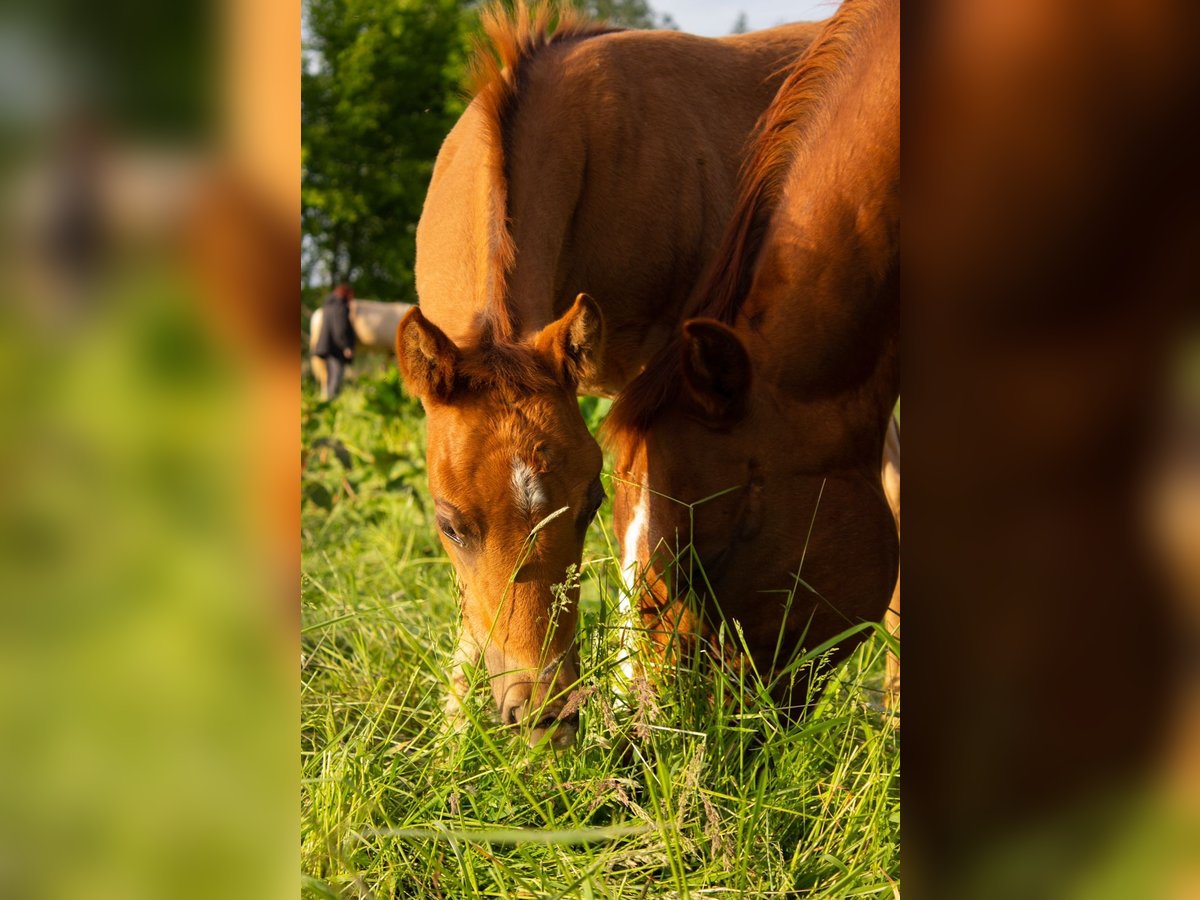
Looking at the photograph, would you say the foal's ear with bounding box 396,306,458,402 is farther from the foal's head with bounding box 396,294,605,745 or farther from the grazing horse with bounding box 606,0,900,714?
the grazing horse with bounding box 606,0,900,714

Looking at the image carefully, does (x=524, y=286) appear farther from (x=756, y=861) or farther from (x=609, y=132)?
(x=756, y=861)

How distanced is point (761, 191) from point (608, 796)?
1.37 meters

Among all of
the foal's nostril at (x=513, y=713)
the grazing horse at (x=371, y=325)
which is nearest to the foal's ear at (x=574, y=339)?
the foal's nostril at (x=513, y=713)

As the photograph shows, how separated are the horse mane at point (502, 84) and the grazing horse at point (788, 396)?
0.49 metres

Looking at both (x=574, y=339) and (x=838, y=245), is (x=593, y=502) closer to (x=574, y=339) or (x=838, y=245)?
(x=574, y=339)

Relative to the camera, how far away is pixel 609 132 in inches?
134

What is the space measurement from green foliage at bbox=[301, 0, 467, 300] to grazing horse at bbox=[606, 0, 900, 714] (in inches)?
498

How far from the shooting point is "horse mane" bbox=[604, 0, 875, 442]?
2.32 meters

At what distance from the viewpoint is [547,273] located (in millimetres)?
2805

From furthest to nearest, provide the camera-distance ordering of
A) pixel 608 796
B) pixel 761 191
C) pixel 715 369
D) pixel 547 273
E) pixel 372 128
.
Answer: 1. pixel 372 128
2. pixel 547 273
3. pixel 761 191
4. pixel 715 369
5. pixel 608 796

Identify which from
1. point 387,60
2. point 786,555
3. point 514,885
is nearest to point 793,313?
point 786,555
